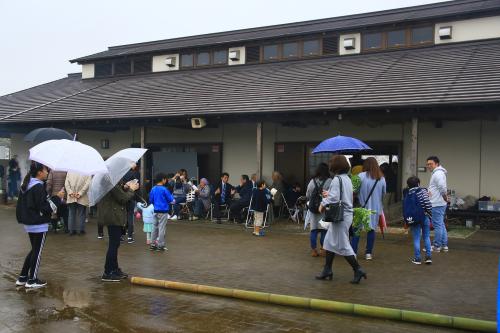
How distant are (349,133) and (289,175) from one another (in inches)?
Answer: 98.0

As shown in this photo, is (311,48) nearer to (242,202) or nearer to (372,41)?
(372,41)

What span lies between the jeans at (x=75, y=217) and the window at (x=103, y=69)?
12501 millimetres

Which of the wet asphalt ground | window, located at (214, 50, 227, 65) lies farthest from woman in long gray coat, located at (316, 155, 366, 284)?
window, located at (214, 50, 227, 65)

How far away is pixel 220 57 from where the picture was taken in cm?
1991

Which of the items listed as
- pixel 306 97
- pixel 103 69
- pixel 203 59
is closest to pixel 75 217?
pixel 306 97

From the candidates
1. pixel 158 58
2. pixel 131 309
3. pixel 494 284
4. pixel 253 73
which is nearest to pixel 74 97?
pixel 158 58

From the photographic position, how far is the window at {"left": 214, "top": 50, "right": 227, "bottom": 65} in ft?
64.9

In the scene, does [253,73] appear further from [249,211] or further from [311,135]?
[249,211]

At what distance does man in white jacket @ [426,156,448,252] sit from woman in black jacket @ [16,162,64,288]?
662cm

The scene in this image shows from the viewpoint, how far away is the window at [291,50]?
18.3 metres

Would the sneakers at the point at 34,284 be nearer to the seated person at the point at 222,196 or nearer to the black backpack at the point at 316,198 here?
the black backpack at the point at 316,198

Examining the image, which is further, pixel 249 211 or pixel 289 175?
pixel 289 175

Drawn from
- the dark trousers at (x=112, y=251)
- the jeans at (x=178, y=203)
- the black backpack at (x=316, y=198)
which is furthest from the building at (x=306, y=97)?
the dark trousers at (x=112, y=251)

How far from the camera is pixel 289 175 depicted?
16.0 metres
